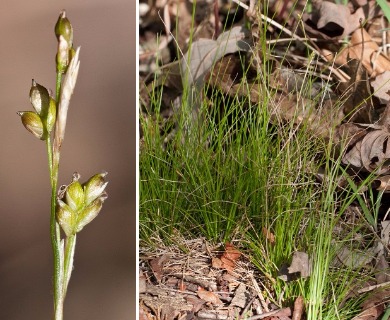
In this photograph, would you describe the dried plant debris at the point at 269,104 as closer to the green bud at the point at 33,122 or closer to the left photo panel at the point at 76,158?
the left photo panel at the point at 76,158

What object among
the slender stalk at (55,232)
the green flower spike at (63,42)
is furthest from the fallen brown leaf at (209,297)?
the green flower spike at (63,42)

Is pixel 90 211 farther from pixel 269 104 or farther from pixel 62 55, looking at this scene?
pixel 269 104

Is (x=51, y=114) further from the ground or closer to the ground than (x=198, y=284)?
further from the ground

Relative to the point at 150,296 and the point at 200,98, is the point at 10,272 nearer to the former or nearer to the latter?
the point at 150,296

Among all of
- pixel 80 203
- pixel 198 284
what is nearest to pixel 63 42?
pixel 80 203

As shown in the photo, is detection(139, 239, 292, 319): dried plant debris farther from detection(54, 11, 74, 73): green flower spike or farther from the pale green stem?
Result: detection(54, 11, 74, 73): green flower spike

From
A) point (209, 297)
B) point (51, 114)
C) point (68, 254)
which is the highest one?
point (51, 114)

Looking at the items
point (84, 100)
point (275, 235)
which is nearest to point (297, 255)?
point (275, 235)

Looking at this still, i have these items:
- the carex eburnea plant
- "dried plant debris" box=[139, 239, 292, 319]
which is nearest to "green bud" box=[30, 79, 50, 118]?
the carex eburnea plant
